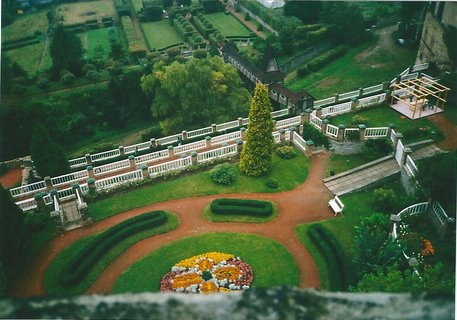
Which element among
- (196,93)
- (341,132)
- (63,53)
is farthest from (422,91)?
(63,53)

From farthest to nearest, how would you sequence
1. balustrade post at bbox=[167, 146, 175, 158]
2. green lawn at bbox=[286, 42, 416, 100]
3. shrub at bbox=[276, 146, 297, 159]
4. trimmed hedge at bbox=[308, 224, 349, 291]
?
green lawn at bbox=[286, 42, 416, 100] < balustrade post at bbox=[167, 146, 175, 158] < shrub at bbox=[276, 146, 297, 159] < trimmed hedge at bbox=[308, 224, 349, 291]

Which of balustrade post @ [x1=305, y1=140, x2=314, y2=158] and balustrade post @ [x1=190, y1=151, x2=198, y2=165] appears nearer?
balustrade post @ [x1=190, y1=151, x2=198, y2=165]

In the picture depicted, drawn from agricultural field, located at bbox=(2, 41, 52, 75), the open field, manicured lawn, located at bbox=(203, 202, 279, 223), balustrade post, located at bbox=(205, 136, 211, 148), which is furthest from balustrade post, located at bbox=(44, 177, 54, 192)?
agricultural field, located at bbox=(2, 41, 52, 75)

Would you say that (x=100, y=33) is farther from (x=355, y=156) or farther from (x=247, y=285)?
(x=247, y=285)

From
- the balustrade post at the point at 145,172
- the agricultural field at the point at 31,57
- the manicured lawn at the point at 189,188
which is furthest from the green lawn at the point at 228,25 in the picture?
the balustrade post at the point at 145,172

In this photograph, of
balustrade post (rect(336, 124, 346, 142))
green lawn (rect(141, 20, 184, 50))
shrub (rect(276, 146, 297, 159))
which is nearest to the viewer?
balustrade post (rect(336, 124, 346, 142))

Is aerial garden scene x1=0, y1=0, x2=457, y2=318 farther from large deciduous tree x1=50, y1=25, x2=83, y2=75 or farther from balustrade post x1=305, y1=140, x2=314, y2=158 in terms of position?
large deciduous tree x1=50, y1=25, x2=83, y2=75

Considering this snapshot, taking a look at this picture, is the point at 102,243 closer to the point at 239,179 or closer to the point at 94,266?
the point at 94,266
